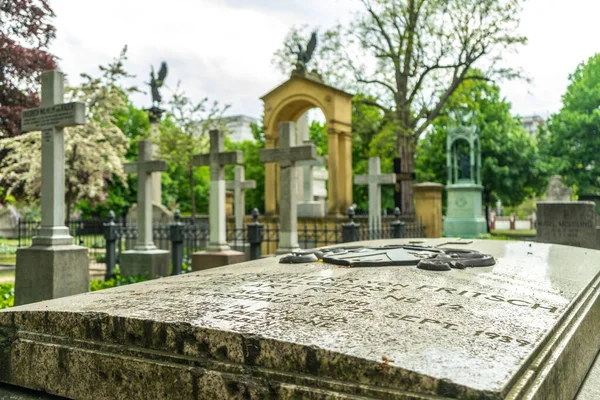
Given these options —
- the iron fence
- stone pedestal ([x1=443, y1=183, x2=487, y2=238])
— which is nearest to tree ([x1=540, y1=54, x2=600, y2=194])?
stone pedestal ([x1=443, y1=183, x2=487, y2=238])

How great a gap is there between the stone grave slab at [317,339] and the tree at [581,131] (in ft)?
93.3

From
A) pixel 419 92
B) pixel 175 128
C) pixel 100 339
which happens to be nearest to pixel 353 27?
pixel 419 92

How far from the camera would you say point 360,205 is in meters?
36.9

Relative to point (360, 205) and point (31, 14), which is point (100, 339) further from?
point (360, 205)

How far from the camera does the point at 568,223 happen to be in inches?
346

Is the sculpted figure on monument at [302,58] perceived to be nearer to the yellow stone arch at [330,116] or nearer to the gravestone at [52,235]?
the yellow stone arch at [330,116]

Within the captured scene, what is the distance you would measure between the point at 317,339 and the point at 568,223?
27.4 ft

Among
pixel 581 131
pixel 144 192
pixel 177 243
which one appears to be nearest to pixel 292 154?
pixel 144 192

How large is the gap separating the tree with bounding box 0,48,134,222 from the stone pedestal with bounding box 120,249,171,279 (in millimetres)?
5691

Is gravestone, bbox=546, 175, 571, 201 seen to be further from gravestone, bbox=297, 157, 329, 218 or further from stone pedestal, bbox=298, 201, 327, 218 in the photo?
stone pedestal, bbox=298, 201, 327, 218

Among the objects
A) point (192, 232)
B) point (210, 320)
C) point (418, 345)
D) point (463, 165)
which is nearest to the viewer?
point (418, 345)

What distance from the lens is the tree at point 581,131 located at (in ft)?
88.8

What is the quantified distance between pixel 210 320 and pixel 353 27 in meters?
22.2

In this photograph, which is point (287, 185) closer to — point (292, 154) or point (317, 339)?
point (292, 154)
